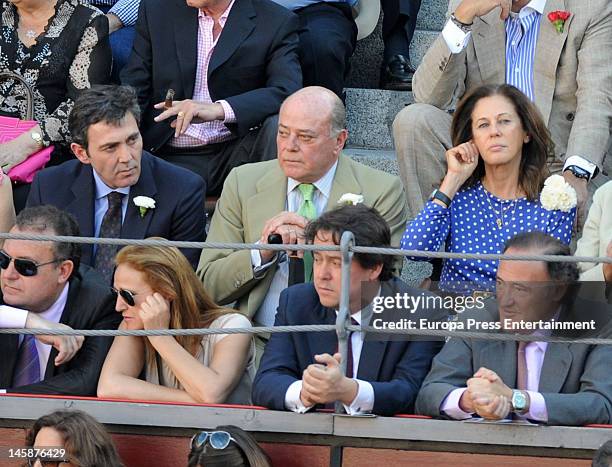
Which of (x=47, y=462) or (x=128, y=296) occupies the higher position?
(x=128, y=296)

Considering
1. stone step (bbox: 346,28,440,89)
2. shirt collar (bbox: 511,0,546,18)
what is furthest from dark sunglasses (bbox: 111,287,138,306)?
stone step (bbox: 346,28,440,89)

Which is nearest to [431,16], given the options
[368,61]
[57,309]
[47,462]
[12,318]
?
[368,61]

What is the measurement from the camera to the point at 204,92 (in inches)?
248

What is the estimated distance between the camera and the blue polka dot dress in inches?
200

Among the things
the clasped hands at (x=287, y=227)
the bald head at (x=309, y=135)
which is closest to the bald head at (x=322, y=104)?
the bald head at (x=309, y=135)

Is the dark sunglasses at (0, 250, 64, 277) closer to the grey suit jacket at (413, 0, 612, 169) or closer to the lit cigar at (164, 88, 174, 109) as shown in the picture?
the lit cigar at (164, 88, 174, 109)

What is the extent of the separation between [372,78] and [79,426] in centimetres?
368

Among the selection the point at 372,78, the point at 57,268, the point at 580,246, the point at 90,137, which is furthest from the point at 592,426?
the point at 372,78

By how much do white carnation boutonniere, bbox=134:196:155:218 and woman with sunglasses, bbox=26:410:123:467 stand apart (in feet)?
4.43

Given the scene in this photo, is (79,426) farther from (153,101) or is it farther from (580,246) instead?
(153,101)

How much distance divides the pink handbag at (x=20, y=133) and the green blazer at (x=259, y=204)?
3.20 ft

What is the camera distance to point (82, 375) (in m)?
4.65

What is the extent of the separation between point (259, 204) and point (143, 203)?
1.47 ft

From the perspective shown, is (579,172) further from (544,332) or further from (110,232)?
(110,232)
